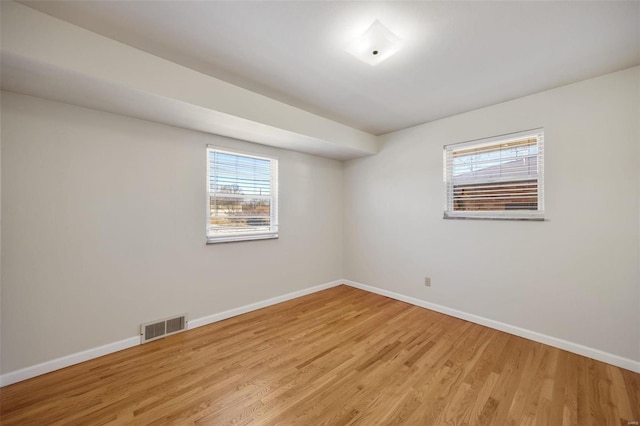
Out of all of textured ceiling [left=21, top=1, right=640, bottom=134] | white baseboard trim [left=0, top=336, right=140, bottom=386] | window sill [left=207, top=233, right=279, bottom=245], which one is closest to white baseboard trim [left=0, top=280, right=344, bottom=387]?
white baseboard trim [left=0, top=336, right=140, bottom=386]

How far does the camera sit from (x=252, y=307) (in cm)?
337

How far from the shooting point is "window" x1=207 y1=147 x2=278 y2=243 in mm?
3107

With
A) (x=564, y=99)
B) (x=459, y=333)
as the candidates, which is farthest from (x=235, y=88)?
(x=459, y=333)

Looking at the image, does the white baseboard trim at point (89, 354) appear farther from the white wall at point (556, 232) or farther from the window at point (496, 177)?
the window at point (496, 177)

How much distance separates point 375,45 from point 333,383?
2.58m

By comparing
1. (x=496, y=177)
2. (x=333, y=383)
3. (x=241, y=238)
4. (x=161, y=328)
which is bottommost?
(x=333, y=383)

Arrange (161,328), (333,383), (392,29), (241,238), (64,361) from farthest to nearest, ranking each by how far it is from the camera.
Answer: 1. (241,238)
2. (161,328)
3. (64,361)
4. (333,383)
5. (392,29)

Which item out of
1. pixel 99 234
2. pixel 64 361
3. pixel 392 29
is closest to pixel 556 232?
pixel 392 29

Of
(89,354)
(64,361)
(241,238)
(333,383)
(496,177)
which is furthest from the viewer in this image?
(241,238)

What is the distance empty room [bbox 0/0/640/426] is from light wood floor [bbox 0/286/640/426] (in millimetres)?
18

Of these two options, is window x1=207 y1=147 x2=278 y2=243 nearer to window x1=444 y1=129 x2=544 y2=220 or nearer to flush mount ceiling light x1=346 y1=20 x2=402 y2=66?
flush mount ceiling light x1=346 y1=20 x2=402 y2=66

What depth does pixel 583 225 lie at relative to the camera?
2363mm

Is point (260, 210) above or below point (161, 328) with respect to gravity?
above

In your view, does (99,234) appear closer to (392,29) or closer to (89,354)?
(89,354)
